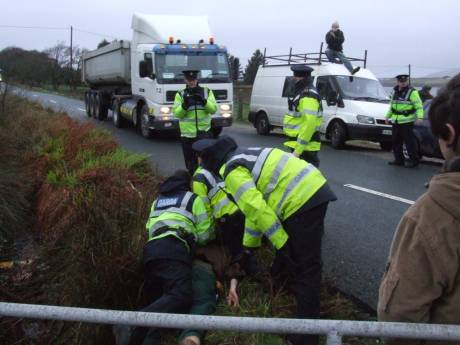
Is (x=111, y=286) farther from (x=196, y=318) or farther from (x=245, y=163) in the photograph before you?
(x=196, y=318)

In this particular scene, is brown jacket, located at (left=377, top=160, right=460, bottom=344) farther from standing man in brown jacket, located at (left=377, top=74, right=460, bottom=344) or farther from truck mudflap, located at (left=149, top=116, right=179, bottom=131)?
truck mudflap, located at (left=149, top=116, right=179, bottom=131)

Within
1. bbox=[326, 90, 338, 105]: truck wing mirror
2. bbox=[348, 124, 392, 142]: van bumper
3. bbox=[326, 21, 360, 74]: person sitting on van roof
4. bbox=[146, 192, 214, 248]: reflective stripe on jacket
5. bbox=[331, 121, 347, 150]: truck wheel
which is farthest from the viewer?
bbox=[326, 21, 360, 74]: person sitting on van roof

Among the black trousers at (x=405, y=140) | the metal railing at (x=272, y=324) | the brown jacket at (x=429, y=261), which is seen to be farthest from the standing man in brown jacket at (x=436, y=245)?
the black trousers at (x=405, y=140)

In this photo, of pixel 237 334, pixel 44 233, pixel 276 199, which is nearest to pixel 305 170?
pixel 276 199

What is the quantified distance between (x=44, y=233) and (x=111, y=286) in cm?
241

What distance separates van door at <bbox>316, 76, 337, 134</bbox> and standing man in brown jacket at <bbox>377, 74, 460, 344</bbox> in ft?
38.7

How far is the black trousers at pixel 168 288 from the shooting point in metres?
3.38

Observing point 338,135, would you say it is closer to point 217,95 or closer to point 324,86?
point 324,86

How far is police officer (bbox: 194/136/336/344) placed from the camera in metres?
3.12

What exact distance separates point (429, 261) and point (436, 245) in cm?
6

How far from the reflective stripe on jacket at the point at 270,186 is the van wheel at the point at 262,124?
42.4 feet

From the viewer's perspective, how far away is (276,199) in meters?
3.20

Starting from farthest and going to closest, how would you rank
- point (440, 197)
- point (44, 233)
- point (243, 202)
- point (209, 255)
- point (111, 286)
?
point (44, 233) → point (209, 255) → point (111, 286) → point (243, 202) → point (440, 197)

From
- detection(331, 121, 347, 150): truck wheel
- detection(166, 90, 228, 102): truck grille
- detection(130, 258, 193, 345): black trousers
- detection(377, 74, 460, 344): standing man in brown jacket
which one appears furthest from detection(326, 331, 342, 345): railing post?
detection(166, 90, 228, 102): truck grille
